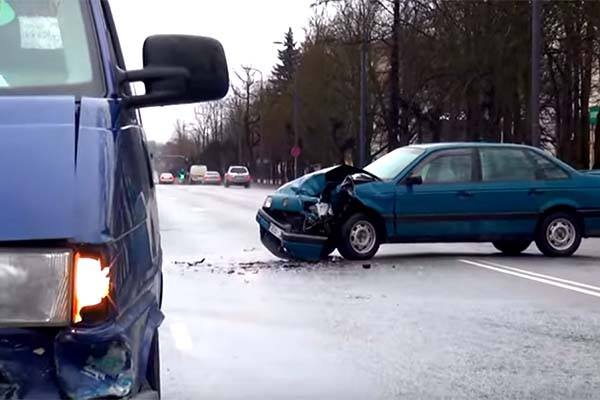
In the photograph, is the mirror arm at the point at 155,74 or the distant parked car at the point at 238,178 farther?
the distant parked car at the point at 238,178

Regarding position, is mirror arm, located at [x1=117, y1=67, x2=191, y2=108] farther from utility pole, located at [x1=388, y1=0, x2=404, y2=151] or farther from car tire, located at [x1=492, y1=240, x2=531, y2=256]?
utility pole, located at [x1=388, y1=0, x2=404, y2=151]

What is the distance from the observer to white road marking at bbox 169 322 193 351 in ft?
26.2

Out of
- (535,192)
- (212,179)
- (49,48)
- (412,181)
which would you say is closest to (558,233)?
(535,192)

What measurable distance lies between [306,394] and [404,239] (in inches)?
312

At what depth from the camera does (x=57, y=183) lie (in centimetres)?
301

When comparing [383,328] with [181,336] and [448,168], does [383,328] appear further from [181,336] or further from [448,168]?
[448,168]

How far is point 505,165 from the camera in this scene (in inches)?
584

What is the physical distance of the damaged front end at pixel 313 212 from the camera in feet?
45.4

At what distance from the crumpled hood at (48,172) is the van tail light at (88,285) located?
0.10m

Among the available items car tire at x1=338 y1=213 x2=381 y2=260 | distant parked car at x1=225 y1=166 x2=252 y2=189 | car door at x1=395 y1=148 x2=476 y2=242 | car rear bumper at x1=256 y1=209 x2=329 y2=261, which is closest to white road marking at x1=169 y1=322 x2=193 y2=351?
car rear bumper at x1=256 y1=209 x2=329 y2=261

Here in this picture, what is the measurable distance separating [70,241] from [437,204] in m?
11.6

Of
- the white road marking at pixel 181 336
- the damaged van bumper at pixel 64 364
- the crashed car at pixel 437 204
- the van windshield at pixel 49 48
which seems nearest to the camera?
the damaged van bumper at pixel 64 364

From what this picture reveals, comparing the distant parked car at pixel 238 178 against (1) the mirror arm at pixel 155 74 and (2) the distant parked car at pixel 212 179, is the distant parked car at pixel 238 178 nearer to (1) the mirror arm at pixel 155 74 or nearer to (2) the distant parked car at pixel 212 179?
(2) the distant parked car at pixel 212 179

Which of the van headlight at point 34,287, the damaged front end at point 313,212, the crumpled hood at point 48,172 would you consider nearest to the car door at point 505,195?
the damaged front end at point 313,212
